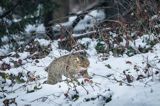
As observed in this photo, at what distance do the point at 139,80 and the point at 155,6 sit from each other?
Answer: 225 cm

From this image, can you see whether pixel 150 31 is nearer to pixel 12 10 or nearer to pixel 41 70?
pixel 41 70

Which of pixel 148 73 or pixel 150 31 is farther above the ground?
pixel 150 31

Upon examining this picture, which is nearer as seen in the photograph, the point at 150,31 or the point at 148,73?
the point at 148,73

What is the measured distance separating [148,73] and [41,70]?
2.52 meters

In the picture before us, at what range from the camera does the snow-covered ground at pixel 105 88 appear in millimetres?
5727

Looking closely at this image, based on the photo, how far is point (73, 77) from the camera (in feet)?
22.7

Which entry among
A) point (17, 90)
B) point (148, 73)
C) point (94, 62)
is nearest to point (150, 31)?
point (94, 62)

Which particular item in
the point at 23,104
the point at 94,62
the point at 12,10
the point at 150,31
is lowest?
the point at 23,104

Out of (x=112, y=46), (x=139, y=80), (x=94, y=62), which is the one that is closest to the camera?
(x=139, y=80)

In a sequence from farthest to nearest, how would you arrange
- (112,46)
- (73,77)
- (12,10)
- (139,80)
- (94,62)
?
1. (12,10)
2. (112,46)
3. (94,62)
4. (73,77)
5. (139,80)

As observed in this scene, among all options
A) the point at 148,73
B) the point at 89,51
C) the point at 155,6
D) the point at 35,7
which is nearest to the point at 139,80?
the point at 148,73

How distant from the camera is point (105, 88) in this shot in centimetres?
628

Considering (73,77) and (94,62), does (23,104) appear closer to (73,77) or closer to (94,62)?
(73,77)

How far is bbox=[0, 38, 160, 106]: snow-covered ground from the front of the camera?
5.73 meters
